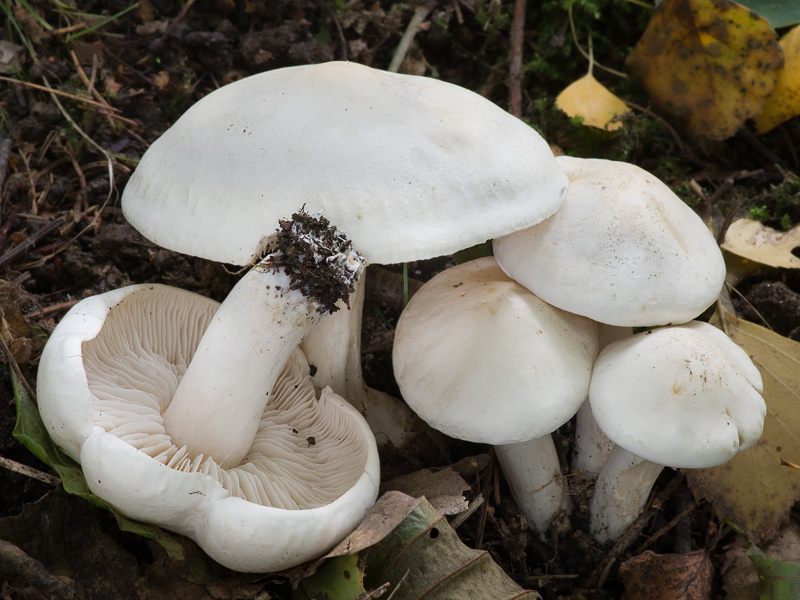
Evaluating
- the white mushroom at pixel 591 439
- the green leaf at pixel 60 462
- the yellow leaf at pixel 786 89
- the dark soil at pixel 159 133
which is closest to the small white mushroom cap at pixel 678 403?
the white mushroom at pixel 591 439

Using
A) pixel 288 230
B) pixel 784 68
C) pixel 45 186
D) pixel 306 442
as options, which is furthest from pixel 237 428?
pixel 784 68

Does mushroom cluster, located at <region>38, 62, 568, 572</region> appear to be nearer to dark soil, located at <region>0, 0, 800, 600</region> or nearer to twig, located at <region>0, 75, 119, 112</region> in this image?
dark soil, located at <region>0, 0, 800, 600</region>

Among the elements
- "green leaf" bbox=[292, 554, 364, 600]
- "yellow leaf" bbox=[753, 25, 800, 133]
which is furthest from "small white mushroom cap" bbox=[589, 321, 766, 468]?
"yellow leaf" bbox=[753, 25, 800, 133]

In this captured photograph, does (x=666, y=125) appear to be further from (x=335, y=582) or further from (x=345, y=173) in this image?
(x=335, y=582)

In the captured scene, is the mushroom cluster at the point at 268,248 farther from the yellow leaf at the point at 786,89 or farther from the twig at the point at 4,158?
the yellow leaf at the point at 786,89

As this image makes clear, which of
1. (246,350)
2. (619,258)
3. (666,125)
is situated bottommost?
(666,125)

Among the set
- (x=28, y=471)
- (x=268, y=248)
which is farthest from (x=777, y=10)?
(x=28, y=471)
